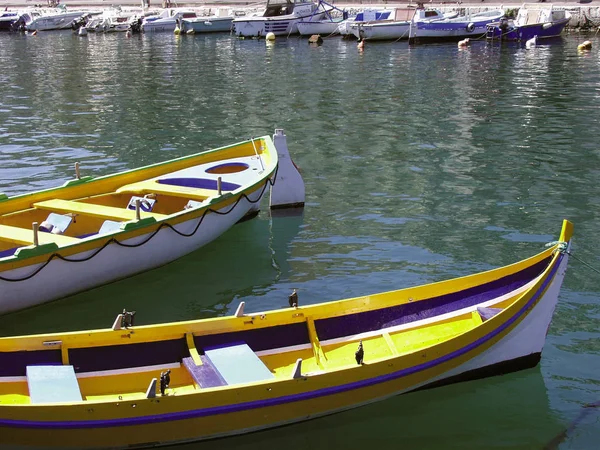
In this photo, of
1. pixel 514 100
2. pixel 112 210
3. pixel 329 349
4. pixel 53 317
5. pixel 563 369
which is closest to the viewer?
pixel 329 349

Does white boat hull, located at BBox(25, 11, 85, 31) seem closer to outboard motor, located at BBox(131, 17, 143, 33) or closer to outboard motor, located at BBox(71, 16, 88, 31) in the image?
outboard motor, located at BBox(71, 16, 88, 31)

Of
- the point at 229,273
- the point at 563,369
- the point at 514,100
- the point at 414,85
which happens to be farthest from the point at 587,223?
the point at 414,85

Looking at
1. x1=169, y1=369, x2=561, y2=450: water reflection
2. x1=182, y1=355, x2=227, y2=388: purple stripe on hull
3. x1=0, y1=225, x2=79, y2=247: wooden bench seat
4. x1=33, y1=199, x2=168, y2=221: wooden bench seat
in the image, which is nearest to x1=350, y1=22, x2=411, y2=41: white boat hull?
x1=33, y1=199, x2=168, y2=221: wooden bench seat

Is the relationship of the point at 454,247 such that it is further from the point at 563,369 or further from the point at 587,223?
the point at 563,369

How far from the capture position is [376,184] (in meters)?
17.6

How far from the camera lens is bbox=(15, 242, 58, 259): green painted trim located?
1048cm

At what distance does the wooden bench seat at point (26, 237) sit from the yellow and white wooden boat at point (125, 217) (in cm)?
1

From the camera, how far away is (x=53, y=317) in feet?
37.2

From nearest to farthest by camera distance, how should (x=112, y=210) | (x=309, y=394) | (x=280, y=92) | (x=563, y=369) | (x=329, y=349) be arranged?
(x=309, y=394) < (x=329, y=349) < (x=563, y=369) < (x=112, y=210) < (x=280, y=92)

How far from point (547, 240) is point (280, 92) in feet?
61.4

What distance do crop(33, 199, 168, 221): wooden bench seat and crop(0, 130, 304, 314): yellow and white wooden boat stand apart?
0.02m

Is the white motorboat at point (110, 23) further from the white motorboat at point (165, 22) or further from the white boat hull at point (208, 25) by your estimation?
the white boat hull at point (208, 25)

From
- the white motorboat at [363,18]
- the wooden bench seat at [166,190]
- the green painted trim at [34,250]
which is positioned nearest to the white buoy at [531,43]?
the white motorboat at [363,18]

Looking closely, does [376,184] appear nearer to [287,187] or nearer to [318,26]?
[287,187]
